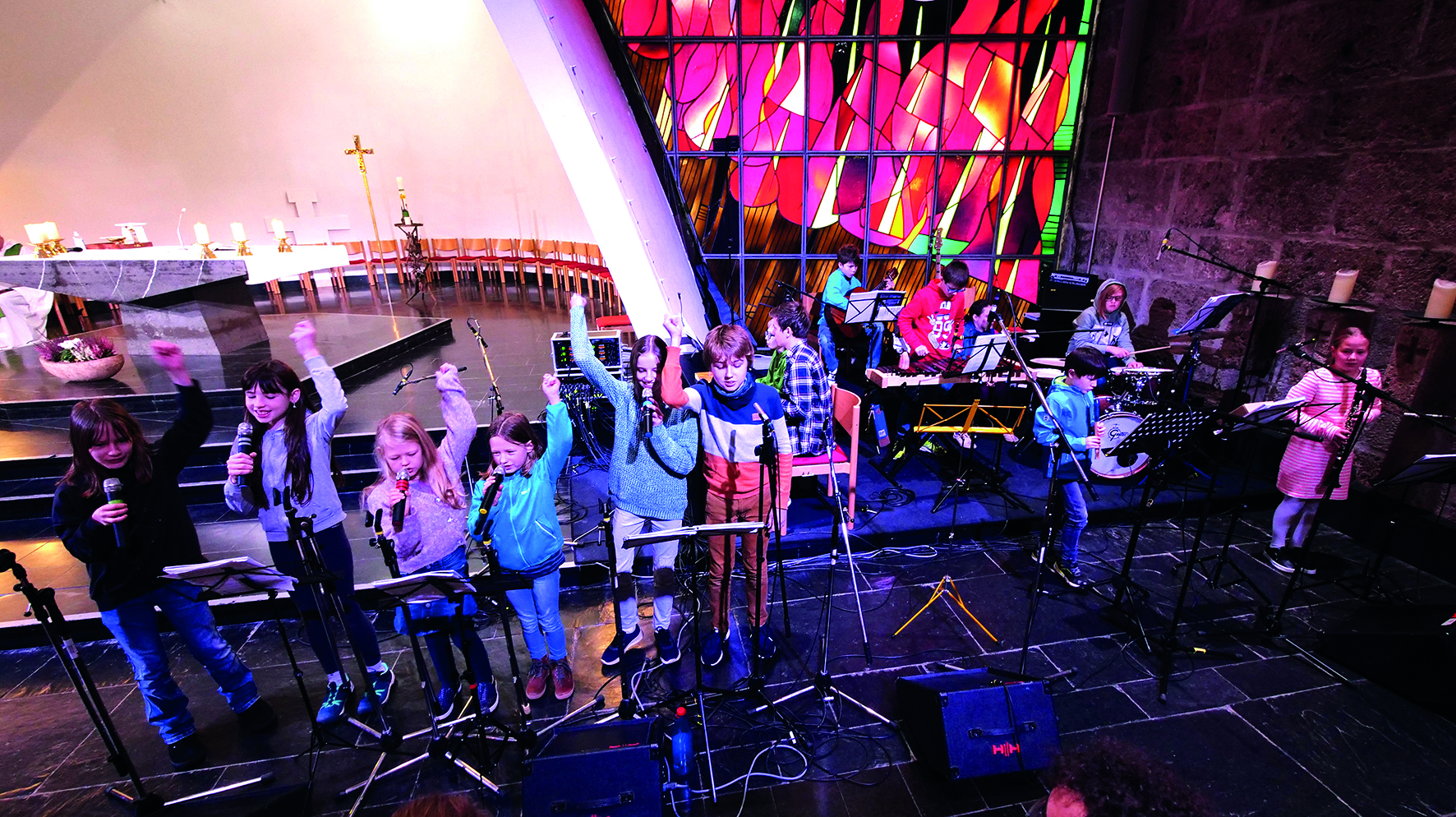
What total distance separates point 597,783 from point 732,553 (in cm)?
120

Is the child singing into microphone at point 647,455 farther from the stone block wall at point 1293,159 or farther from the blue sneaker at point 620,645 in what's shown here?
the stone block wall at point 1293,159

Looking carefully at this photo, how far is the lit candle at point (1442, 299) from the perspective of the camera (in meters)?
3.86

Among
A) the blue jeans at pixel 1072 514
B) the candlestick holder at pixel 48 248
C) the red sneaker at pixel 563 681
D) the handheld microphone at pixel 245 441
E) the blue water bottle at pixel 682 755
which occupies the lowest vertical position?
the red sneaker at pixel 563 681

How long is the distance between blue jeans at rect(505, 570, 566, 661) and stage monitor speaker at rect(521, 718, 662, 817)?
786mm

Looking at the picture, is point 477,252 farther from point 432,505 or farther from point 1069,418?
point 1069,418

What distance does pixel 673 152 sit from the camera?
732 centimetres

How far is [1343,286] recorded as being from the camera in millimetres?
4453

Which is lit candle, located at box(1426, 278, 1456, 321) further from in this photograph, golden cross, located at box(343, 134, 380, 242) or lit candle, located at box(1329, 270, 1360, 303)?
golden cross, located at box(343, 134, 380, 242)

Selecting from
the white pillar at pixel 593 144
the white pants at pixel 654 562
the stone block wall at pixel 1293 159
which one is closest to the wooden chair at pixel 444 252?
the white pillar at pixel 593 144

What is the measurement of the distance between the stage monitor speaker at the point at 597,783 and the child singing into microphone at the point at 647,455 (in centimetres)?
89

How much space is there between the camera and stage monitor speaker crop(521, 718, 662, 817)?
226 cm

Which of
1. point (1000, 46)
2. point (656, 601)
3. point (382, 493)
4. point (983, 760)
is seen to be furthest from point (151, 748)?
point (1000, 46)

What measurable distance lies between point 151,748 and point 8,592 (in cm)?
205

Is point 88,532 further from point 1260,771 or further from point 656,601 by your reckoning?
point 1260,771
